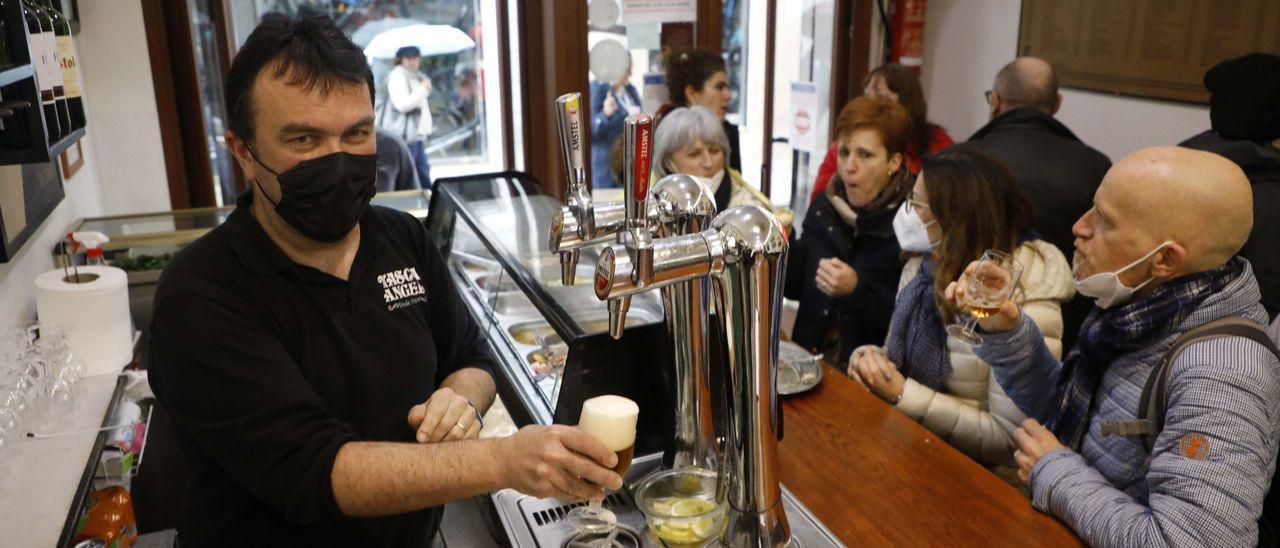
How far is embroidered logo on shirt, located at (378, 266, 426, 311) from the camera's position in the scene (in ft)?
5.72

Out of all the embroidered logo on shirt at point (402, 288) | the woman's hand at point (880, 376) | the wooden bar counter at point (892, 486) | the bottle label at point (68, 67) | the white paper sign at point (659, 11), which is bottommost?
the woman's hand at point (880, 376)

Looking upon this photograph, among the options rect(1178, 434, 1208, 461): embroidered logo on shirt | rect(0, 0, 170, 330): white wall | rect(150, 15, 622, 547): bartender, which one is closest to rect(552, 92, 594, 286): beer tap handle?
rect(150, 15, 622, 547): bartender

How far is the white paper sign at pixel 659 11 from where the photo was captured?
200 inches

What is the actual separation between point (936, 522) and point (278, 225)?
1.38 metres

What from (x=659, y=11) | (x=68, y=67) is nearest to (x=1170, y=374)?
(x=68, y=67)

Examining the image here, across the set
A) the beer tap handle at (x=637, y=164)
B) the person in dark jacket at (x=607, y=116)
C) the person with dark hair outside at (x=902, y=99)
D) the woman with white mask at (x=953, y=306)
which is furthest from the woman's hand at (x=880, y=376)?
the person in dark jacket at (x=607, y=116)

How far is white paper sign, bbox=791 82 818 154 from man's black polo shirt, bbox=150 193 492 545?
4131mm

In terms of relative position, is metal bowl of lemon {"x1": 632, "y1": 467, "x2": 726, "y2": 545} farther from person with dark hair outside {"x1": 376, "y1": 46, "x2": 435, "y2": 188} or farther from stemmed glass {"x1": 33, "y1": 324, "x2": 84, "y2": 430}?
person with dark hair outside {"x1": 376, "y1": 46, "x2": 435, "y2": 188}

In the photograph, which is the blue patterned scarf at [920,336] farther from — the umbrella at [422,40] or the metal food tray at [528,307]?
the umbrella at [422,40]

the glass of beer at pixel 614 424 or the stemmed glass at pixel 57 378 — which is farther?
the stemmed glass at pixel 57 378

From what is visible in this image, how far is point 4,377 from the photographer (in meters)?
2.02

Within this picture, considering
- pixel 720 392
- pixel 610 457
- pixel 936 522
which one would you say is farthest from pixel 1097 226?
pixel 610 457

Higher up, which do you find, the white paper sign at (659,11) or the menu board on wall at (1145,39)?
the white paper sign at (659,11)

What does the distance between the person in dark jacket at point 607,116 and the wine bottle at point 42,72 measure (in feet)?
10.6
